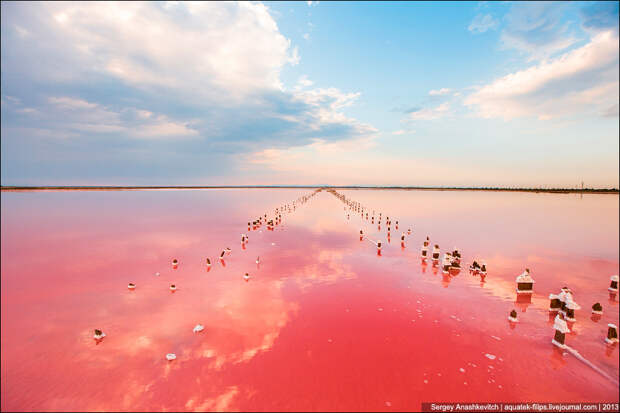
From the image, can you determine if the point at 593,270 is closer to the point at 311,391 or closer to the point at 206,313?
the point at 311,391

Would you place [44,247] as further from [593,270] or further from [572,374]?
[593,270]

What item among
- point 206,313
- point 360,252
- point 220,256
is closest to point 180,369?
point 206,313

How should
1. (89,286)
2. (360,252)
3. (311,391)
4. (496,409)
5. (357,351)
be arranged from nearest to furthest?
(496,409) → (311,391) → (357,351) → (89,286) → (360,252)

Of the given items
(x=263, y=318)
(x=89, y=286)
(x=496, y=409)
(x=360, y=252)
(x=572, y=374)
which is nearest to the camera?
(x=496, y=409)

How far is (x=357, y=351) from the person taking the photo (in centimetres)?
880

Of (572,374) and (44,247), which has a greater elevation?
(44,247)

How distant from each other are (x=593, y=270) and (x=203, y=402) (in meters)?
24.6

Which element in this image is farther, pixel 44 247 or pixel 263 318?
pixel 44 247

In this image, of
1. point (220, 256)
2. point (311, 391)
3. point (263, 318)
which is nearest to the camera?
point (311, 391)

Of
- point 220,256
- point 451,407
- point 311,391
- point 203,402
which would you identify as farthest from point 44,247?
point 451,407

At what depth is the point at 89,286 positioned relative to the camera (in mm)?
14531

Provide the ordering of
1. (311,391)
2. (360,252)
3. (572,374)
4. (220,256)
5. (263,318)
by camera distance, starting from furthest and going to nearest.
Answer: (360,252) < (220,256) < (263,318) < (572,374) < (311,391)

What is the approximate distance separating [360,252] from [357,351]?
13.4 meters

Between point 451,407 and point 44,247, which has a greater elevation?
Answer: point 44,247
